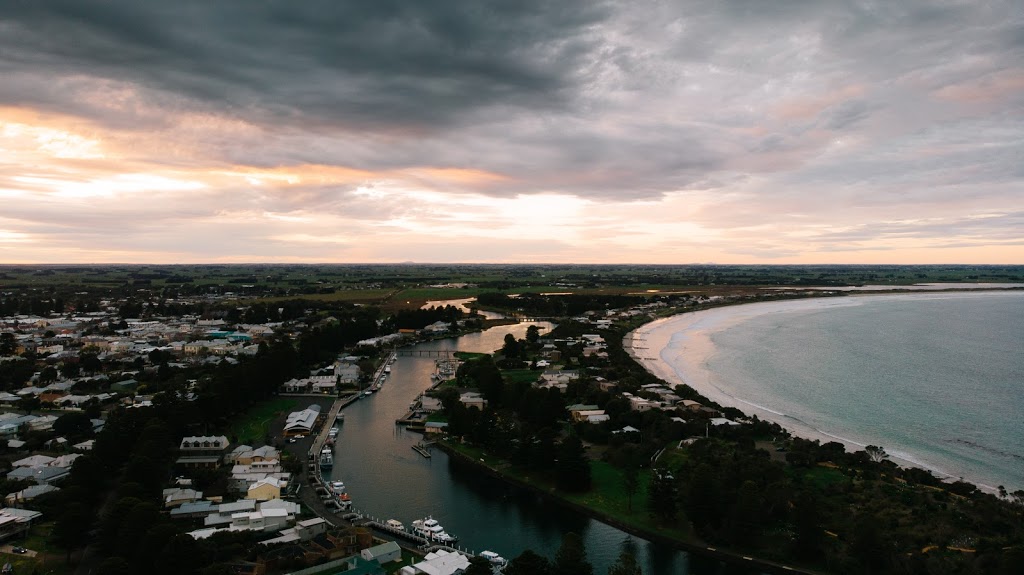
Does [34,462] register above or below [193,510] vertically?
above

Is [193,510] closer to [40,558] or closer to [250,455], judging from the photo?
[40,558]

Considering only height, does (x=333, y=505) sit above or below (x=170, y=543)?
below

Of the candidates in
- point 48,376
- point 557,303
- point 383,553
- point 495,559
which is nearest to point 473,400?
point 495,559

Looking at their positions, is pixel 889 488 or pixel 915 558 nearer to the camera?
pixel 915 558

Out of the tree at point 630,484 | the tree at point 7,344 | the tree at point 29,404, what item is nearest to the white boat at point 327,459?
the tree at point 630,484

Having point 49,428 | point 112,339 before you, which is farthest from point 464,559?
point 112,339

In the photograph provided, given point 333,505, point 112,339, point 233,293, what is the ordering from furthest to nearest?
point 233,293 → point 112,339 → point 333,505

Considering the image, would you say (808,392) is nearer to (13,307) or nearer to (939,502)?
(939,502)
